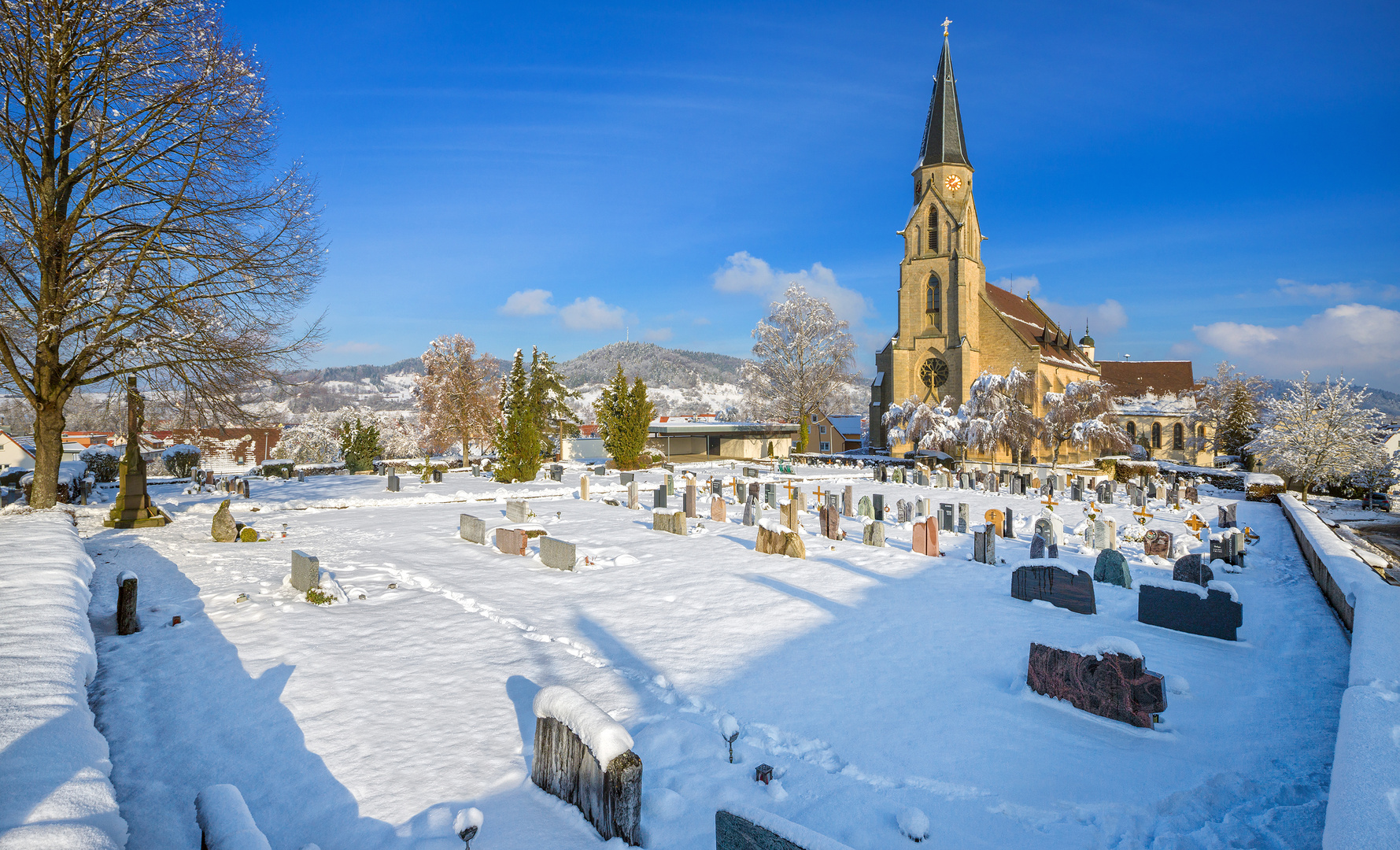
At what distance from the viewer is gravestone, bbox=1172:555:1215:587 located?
9.28 m

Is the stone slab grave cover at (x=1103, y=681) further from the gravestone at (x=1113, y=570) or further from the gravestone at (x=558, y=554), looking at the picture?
the gravestone at (x=558, y=554)

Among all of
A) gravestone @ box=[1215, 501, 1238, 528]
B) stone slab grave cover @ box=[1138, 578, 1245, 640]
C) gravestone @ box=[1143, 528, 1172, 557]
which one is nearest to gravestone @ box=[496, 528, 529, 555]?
stone slab grave cover @ box=[1138, 578, 1245, 640]

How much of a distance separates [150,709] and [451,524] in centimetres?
1088

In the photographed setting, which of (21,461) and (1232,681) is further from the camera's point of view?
(21,461)

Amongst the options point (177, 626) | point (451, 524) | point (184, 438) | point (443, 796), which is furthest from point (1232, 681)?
point (184, 438)

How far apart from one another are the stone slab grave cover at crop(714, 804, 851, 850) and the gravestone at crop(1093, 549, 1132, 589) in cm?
949

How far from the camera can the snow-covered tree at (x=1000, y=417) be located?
34.3 m

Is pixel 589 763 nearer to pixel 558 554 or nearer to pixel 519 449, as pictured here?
pixel 558 554

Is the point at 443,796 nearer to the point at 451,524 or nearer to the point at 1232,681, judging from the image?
the point at 1232,681

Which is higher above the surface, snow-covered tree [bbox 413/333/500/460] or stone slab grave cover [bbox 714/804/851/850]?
snow-covered tree [bbox 413/333/500/460]

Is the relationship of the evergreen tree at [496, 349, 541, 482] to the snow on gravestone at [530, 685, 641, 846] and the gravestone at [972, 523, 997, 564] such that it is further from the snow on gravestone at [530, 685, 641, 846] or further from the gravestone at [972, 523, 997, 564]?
the snow on gravestone at [530, 685, 641, 846]

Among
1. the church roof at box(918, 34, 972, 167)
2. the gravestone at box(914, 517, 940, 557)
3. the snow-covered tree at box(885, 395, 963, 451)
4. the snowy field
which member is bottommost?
the snowy field

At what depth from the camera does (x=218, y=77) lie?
45.3 ft

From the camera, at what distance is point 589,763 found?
4.27m
